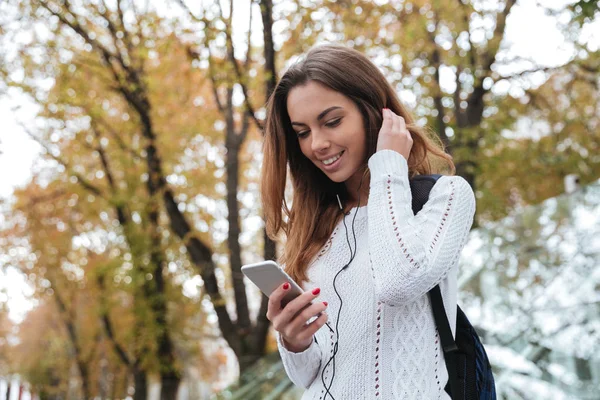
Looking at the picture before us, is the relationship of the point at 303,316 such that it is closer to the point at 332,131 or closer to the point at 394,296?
the point at 394,296

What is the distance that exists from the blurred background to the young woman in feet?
3.27

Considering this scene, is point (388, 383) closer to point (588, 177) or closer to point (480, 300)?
point (480, 300)

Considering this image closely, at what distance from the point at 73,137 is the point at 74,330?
10.2m

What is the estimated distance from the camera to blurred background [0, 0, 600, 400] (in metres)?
6.30

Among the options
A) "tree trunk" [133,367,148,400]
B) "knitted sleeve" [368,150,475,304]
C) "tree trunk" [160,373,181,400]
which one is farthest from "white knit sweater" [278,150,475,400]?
"tree trunk" [133,367,148,400]

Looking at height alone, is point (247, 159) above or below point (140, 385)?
above

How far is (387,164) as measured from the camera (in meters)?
2.09

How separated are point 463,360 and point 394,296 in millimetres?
268

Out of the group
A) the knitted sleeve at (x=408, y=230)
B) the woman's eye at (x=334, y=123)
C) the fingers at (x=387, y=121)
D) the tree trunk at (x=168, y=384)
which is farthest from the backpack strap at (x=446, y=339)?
the tree trunk at (x=168, y=384)

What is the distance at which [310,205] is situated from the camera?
253 centimetres

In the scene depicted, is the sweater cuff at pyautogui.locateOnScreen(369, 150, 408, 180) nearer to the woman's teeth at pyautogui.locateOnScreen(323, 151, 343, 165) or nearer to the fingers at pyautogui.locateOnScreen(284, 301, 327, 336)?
the woman's teeth at pyautogui.locateOnScreen(323, 151, 343, 165)

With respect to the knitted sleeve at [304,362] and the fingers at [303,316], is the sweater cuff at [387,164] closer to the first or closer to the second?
the fingers at [303,316]

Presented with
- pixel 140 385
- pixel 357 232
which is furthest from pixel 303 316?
pixel 140 385

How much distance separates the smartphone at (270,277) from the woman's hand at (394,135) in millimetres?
505
